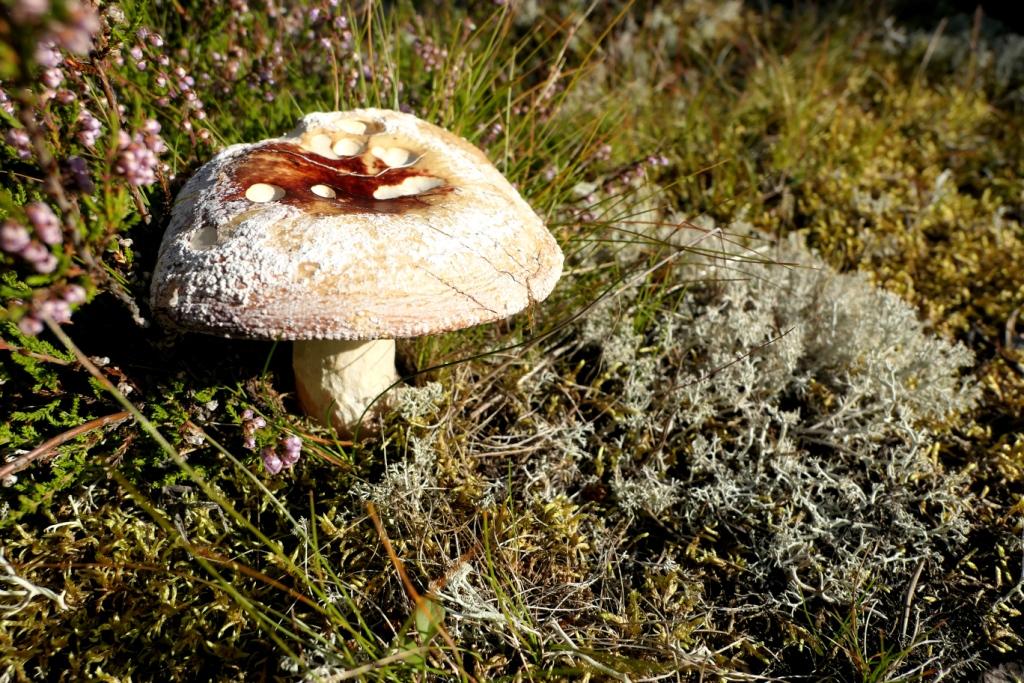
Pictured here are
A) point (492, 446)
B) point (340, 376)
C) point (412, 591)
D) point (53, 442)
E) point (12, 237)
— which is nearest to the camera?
point (12, 237)

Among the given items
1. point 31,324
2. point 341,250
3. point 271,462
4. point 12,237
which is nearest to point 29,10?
point 12,237

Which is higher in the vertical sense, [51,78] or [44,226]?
A: [51,78]

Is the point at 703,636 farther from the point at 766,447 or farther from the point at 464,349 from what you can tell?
the point at 464,349

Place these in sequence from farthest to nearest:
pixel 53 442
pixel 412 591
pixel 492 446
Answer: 1. pixel 492 446
2. pixel 53 442
3. pixel 412 591

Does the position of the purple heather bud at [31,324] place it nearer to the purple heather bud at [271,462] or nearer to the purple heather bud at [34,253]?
the purple heather bud at [34,253]

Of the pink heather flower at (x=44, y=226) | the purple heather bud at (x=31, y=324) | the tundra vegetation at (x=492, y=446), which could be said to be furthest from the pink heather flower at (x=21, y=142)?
the purple heather bud at (x=31, y=324)

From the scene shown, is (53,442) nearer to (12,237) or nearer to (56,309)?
(56,309)

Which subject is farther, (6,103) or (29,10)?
(6,103)

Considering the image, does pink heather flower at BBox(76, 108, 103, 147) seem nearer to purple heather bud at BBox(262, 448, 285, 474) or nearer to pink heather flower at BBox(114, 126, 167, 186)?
pink heather flower at BBox(114, 126, 167, 186)
